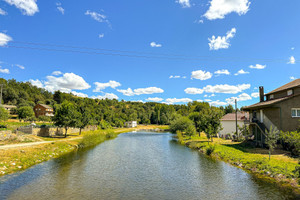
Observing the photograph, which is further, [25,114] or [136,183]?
[25,114]

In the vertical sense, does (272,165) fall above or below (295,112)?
below

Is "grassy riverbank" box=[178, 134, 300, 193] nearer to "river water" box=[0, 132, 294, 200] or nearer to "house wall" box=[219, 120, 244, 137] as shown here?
"river water" box=[0, 132, 294, 200]

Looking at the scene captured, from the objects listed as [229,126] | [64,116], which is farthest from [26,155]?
[229,126]

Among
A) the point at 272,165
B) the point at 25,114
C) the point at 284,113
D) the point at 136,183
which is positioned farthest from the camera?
the point at 25,114

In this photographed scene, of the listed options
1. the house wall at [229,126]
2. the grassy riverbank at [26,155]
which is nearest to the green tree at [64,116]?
the grassy riverbank at [26,155]

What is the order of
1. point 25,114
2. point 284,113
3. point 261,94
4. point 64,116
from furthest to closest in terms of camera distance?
1. point 25,114
2. point 64,116
3. point 261,94
4. point 284,113

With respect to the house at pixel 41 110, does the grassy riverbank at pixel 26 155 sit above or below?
below

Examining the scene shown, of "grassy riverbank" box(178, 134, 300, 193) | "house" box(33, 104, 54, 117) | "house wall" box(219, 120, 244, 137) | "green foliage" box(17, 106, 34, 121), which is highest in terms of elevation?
"house" box(33, 104, 54, 117)

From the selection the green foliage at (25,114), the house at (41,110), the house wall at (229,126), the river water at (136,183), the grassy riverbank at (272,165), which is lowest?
the river water at (136,183)

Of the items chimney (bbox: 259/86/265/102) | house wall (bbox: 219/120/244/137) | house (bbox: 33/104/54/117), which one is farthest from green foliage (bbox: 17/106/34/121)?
chimney (bbox: 259/86/265/102)

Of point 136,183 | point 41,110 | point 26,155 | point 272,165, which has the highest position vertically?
point 41,110

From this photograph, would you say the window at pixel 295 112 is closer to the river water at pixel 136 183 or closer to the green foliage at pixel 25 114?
the river water at pixel 136 183

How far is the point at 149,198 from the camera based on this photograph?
1562 centimetres

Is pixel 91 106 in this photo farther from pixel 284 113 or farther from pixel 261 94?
pixel 284 113
